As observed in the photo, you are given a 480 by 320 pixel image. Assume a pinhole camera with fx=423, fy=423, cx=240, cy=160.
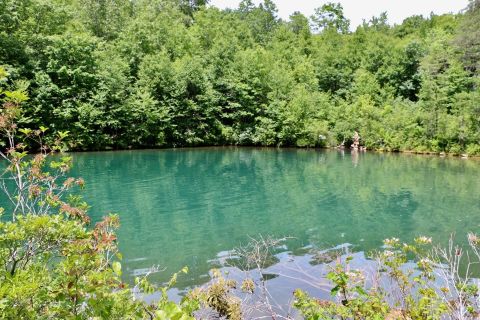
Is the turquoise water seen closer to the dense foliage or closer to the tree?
→ the dense foliage

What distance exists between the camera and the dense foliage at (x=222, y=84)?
34438 mm

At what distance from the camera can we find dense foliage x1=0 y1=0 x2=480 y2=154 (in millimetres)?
34438

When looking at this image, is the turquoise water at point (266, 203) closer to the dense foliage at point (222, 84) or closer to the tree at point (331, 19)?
the dense foliage at point (222, 84)

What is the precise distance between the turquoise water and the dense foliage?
266 inches

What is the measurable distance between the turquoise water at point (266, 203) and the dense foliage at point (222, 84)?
22.1 ft

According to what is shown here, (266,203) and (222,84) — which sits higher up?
(222,84)

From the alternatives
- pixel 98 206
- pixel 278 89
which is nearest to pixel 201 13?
pixel 278 89

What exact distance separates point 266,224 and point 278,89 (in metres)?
30.8

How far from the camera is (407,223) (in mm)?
13867

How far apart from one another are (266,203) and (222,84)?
26.7 metres

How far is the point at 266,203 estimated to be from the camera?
55.6ft

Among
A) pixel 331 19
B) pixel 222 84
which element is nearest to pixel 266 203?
pixel 222 84

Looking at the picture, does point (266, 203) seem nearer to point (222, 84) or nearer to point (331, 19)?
point (222, 84)

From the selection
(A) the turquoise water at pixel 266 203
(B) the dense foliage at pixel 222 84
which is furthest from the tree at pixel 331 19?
(A) the turquoise water at pixel 266 203
